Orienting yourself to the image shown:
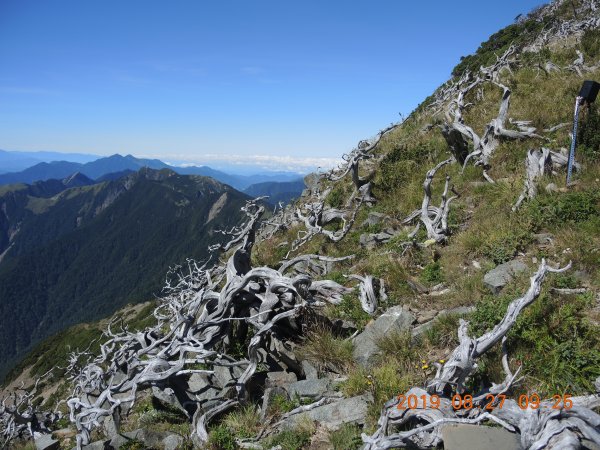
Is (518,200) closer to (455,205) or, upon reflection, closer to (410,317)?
(455,205)

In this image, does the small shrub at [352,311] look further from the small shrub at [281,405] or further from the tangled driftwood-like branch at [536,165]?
the tangled driftwood-like branch at [536,165]

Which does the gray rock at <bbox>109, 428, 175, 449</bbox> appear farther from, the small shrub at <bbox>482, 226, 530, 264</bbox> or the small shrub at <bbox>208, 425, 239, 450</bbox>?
the small shrub at <bbox>482, 226, 530, 264</bbox>

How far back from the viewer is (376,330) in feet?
21.0

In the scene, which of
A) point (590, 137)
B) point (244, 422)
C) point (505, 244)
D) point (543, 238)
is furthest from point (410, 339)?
point (590, 137)

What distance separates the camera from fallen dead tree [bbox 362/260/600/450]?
3.23m

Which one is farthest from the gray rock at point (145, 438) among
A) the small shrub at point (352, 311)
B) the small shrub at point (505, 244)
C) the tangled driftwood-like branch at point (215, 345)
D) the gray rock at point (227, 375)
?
the small shrub at point (505, 244)

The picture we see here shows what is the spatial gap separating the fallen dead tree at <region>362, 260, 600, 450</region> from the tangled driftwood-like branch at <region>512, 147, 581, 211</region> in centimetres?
452

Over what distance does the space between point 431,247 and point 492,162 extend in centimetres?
510

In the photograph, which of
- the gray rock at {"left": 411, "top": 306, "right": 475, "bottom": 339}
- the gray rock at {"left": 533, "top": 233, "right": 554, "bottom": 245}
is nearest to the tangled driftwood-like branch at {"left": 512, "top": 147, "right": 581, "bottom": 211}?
the gray rock at {"left": 533, "top": 233, "right": 554, "bottom": 245}

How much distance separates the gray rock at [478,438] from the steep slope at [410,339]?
26 millimetres

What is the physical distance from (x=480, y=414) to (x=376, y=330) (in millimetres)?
2615

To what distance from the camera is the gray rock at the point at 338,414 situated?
495cm

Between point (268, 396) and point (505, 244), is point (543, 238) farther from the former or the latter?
point (268, 396)
